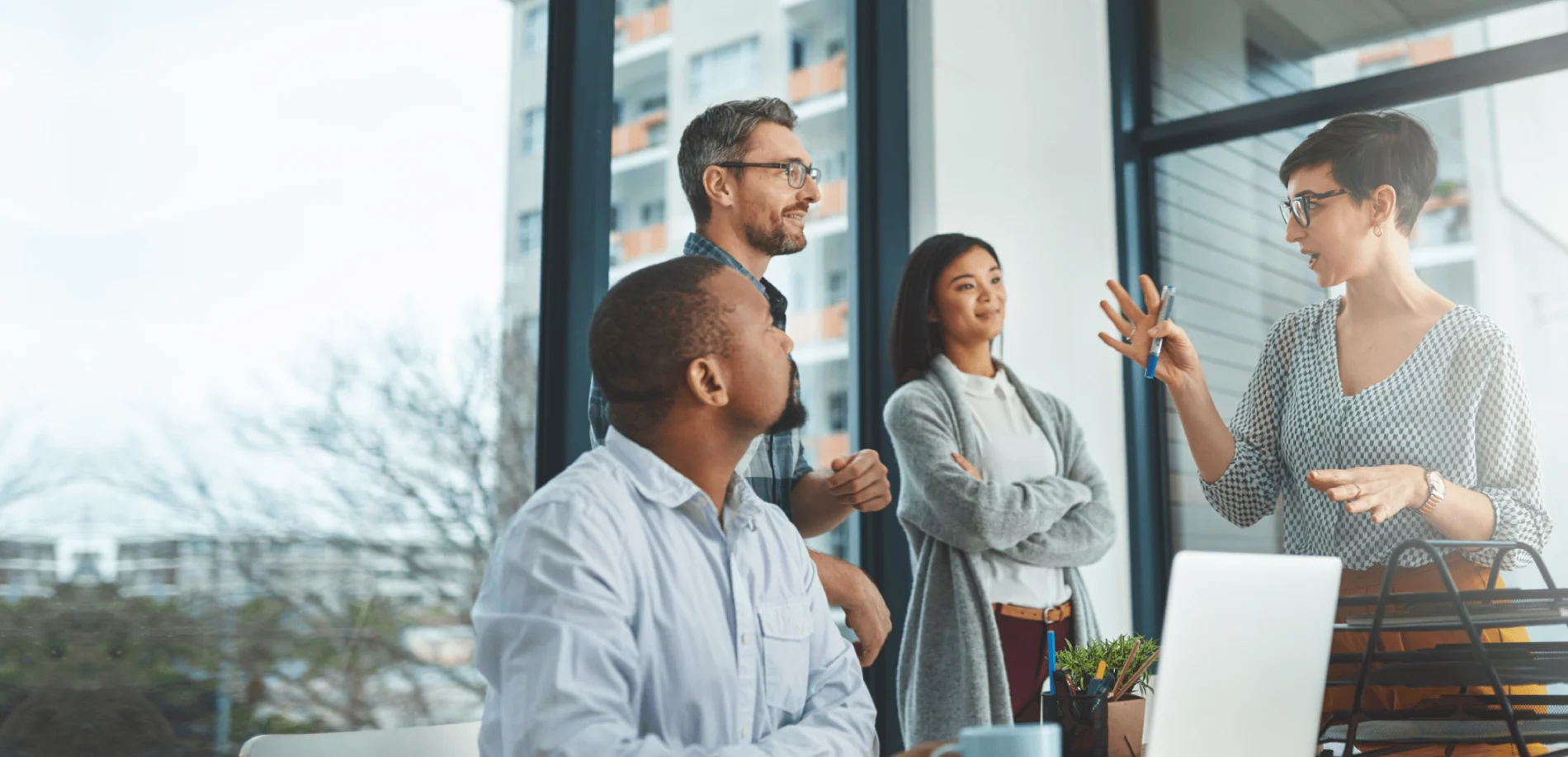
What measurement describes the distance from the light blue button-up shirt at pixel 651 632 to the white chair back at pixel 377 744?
24 cm

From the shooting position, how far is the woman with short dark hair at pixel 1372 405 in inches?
65.9

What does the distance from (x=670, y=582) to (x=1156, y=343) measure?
96 centimetres

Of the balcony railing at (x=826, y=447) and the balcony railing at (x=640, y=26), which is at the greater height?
the balcony railing at (x=640, y=26)

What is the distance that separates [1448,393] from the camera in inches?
69.8

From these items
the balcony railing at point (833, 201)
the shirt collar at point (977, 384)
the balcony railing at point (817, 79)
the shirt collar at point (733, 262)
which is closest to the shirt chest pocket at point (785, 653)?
the shirt collar at point (733, 262)

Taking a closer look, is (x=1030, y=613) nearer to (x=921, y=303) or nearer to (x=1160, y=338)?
(x=921, y=303)

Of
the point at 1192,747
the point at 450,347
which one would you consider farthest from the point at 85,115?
the point at 1192,747

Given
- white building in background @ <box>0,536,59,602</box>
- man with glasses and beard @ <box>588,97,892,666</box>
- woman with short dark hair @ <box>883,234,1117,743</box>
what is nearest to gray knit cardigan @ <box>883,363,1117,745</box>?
woman with short dark hair @ <box>883,234,1117,743</box>

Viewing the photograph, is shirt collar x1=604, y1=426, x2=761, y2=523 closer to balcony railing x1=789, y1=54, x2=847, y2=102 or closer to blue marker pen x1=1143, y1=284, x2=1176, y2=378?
blue marker pen x1=1143, y1=284, x2=1176, y2=378

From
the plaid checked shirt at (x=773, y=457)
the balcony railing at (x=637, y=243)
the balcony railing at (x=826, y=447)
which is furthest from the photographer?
the balcony railing at (x=826, y=447)

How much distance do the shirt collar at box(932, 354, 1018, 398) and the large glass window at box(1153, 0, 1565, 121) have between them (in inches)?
70.7

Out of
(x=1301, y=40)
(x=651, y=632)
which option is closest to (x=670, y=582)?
(x=651, y=632)

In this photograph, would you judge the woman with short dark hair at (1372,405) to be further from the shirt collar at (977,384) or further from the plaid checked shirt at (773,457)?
the shirt collar at (977,384)

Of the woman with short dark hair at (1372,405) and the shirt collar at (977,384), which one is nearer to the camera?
the woman with short dark hair at (1372,405)
